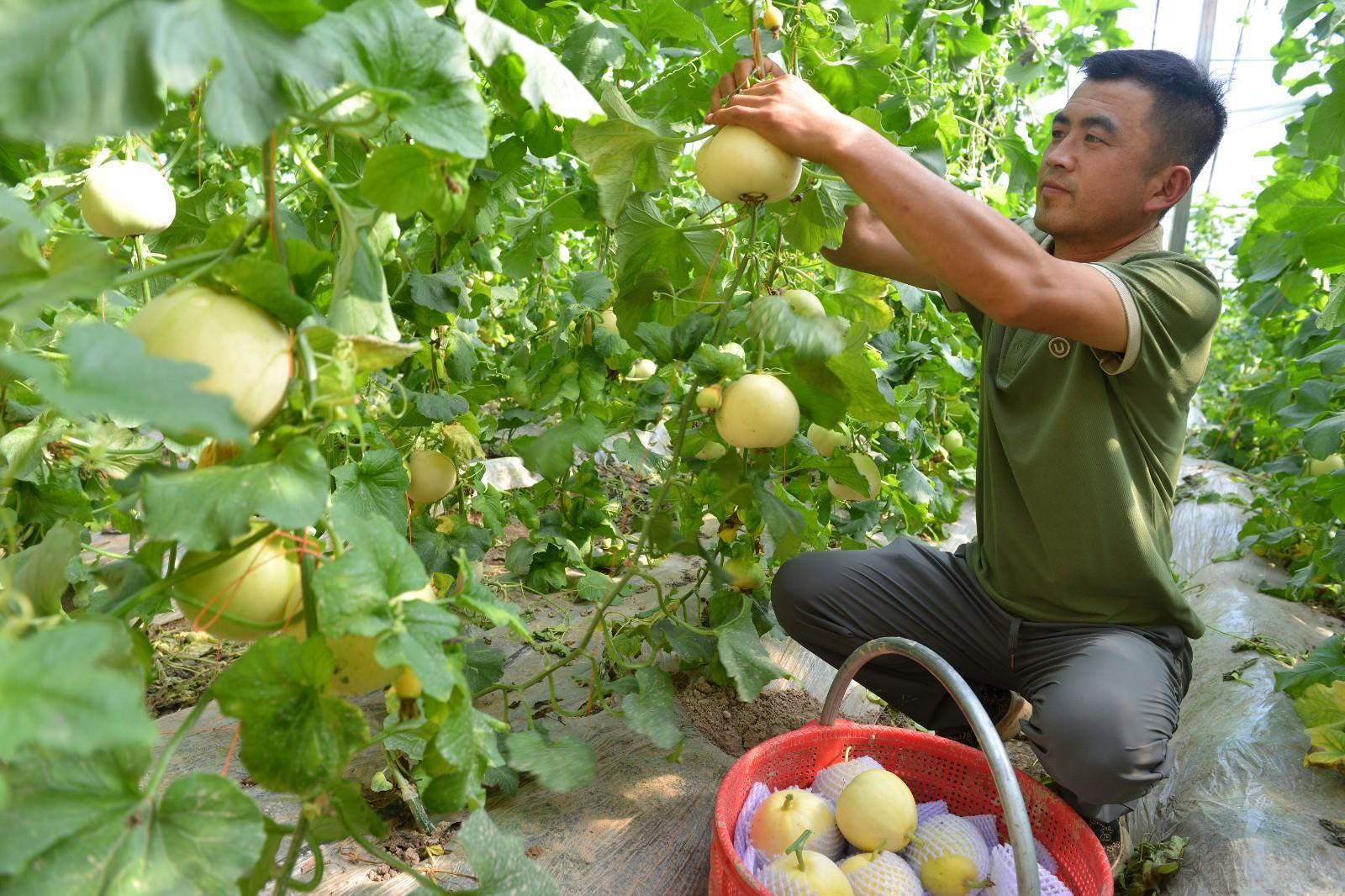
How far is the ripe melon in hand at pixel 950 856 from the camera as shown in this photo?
4.95 ft

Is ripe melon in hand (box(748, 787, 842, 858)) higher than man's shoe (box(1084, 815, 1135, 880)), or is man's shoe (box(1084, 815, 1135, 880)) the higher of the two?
ripe melon in hand (box(748, 787, 842, 858))

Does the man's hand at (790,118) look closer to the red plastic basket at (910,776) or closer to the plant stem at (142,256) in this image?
the red plastic basket at (910,776)

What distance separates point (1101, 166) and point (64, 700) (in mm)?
1952

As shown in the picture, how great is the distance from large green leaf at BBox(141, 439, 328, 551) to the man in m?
0.95

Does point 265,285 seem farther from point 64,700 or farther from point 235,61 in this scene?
point 64,700

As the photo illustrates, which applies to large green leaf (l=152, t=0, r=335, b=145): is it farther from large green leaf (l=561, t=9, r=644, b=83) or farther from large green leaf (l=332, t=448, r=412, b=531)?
large green leaf (l=561, t=9, r=644, b=83)

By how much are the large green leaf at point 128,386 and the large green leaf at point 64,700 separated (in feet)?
0.40

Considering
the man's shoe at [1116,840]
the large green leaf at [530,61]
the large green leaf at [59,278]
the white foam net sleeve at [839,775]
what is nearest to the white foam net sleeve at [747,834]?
the white foam net sleeve at [839,775]

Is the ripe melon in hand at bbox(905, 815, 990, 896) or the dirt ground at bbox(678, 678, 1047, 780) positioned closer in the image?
the ripe melon in hand at bbox(905, 815, 990, 896)

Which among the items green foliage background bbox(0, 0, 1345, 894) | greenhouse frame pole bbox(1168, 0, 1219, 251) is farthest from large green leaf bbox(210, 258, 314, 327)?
greenhouse frame pole bbox(1168, 0, 1219, 251)

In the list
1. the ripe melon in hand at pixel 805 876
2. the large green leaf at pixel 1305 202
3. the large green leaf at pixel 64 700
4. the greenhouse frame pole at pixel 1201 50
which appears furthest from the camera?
the greenhouse frame pole at pixel 1201 50

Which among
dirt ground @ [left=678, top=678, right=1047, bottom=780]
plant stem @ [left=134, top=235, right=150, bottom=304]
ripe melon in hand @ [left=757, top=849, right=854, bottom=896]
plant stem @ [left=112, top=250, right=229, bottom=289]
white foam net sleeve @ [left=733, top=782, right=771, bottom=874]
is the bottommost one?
dirt ground @ [left=678, top=678, right=1047, bottom=780]

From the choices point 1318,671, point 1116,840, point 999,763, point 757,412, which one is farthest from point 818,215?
point 1318,671

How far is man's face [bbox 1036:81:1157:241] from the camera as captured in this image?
1.87m
